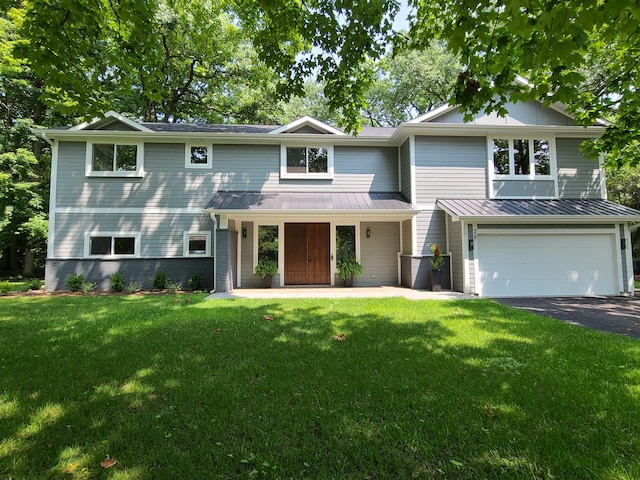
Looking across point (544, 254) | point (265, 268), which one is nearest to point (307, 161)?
point (265, 268)

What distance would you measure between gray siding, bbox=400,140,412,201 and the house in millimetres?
103

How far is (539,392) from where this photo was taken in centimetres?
300

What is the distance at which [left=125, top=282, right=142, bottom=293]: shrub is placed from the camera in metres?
10.2

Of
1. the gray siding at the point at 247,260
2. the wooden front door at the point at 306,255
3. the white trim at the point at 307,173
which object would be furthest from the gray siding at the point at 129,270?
the white trim at the point at 307,173

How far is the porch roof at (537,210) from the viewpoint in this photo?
9.27 meters

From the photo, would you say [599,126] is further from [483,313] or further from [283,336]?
[283,336]

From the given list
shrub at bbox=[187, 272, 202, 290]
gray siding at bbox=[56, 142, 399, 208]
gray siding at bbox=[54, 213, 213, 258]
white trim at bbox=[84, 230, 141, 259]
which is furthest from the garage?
white trim at bbox=[84, 230, 141, 259]

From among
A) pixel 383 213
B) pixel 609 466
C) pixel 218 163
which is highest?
pixel 218 163

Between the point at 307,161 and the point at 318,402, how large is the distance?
9979 millimetres

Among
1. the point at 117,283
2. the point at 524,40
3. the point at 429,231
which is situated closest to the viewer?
the point at 524,40

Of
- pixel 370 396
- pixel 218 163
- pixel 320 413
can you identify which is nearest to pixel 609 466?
pixel 370 396

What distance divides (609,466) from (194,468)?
265cm

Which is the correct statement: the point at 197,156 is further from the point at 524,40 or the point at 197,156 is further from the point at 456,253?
the point at 524,40

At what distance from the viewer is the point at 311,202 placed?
10648 millimetres
